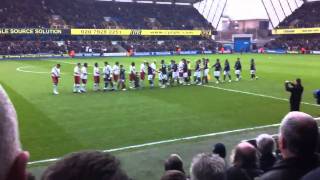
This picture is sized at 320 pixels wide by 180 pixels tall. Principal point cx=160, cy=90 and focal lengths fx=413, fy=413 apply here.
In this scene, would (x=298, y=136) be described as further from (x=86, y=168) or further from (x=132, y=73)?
(x=132, y=73)

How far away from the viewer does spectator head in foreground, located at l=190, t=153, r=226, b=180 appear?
4.03 m

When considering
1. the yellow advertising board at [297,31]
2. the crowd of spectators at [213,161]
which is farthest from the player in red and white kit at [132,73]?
the yellow advertising board at [297,31]

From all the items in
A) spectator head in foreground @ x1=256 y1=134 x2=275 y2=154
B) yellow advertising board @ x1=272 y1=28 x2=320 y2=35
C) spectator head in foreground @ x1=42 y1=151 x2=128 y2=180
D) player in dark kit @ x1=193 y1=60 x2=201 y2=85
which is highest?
yellow advertising board @ x1=272 y1=28 x2=320 y2=35

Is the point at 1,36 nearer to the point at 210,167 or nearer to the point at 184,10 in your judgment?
the point at 184,10

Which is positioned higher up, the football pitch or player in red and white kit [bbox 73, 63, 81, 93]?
player in red and white kit [bbox 73, 63, 81, 93]

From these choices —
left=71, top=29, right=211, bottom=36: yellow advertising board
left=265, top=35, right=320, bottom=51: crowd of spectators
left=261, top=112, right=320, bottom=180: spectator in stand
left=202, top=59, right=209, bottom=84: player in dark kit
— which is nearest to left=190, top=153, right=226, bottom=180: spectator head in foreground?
left=261, top=112, right=320, bottom=180: spectator in stand

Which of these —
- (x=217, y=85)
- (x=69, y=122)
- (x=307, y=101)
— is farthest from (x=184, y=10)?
(x=69, y=122)

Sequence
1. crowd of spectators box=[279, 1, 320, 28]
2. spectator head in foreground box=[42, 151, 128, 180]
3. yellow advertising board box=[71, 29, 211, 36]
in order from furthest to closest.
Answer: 1. crowd of spectators box=[279, 1, 320, 28]
2. yellow advertising board box=[71, 29, 211, 36]
3. spectator head in foreground box=[42, 151, 128, 180]

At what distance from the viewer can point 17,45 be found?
57781mm

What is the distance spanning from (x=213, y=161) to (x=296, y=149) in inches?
36.6

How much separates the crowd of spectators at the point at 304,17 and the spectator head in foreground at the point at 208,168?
73.6 meters

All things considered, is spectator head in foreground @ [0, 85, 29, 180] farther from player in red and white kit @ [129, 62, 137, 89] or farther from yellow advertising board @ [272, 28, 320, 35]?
yellow advertising board @ [272, 28, 320, 35]

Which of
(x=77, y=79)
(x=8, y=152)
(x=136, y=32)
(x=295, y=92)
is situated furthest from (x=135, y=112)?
(x=136, y=32)

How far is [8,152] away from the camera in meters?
1.49
